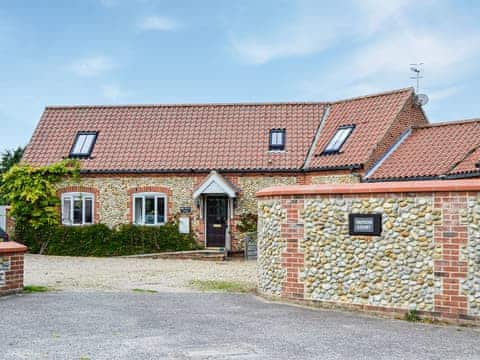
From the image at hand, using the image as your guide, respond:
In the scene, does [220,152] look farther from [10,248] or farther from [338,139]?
[10,248]

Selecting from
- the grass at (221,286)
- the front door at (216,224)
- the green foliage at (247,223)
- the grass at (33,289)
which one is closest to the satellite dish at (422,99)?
the green foliage at (247,223)

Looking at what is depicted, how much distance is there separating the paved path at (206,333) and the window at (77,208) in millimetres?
13196

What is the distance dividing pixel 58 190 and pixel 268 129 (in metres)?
8.57

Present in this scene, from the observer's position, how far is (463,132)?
839 inches

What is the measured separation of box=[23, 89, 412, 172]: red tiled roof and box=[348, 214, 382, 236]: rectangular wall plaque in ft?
38.3

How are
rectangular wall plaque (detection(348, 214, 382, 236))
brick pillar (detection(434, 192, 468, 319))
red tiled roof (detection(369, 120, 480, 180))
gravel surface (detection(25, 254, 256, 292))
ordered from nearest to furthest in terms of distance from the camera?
brick pillar (detection(434, 192, 468, 319))
rectangular wall plaque (detection(348, 214, 382, 236))
gravel surface (detection(25, 254, 256, 292))
red tiled roof (detection(369, 120, 480, 180))

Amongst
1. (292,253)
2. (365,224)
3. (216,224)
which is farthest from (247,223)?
(365,224)

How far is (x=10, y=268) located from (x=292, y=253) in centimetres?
537

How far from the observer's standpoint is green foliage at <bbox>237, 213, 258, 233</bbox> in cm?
2389

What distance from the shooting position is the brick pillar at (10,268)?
1209 cm

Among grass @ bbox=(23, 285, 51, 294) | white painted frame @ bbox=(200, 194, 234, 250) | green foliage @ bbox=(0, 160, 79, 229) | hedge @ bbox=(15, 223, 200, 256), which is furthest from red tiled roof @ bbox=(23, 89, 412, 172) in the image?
grass @ bbox=(23, 285, 51, 294)

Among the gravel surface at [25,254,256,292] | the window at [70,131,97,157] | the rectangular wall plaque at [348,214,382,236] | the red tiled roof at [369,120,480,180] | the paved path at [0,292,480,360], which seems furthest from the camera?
the window at [70,131,97,157]

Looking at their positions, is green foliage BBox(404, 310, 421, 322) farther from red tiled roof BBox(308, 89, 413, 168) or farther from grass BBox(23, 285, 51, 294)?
red tiled roof BBox(308, 89, 413, 168)

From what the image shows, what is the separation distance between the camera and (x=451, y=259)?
9812 mm
